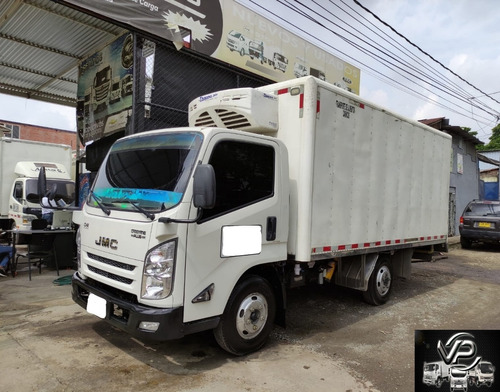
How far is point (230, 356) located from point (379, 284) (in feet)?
10.2

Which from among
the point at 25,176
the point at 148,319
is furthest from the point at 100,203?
the point at 25,176

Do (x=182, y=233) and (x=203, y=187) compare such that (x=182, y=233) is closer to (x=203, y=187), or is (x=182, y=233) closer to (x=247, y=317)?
(x=203, y=187)

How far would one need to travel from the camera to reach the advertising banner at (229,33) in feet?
21.1

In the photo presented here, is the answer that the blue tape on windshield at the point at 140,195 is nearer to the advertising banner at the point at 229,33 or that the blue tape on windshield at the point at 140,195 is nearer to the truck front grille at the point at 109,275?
the truck front grille at the point at 109,275

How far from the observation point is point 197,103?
4957 millimetres

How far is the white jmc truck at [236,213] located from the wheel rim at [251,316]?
1cm

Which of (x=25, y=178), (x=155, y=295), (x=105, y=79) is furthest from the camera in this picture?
(x=25, y=178)

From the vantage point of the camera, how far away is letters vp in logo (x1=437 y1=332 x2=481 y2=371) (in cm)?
304

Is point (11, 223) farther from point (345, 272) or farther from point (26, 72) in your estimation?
point (345, 272)

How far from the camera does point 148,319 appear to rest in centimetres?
323

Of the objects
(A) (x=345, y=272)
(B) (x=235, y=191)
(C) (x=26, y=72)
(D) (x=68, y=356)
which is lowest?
Result: (D) (x=68, y=356)

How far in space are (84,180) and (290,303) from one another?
551cm

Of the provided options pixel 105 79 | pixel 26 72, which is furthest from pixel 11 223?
pixel 105 79
